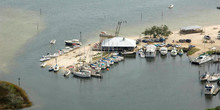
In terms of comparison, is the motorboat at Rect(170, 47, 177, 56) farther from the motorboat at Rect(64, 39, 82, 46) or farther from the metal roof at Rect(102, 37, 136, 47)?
the motorboat at Rect(64, 39, 82, 46)

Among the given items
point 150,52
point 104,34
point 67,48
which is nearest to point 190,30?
point 150,52

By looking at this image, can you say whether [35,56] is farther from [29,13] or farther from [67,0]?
[67,0]

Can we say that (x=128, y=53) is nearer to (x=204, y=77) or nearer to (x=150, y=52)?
(x=150, y=52)

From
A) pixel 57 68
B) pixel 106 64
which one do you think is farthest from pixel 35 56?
pixel 106 64

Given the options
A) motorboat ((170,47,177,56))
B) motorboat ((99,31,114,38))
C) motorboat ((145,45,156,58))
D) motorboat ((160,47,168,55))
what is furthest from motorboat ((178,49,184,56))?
motorboat ((99,31,114,38))

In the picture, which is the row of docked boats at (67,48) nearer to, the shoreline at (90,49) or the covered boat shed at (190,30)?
the shoreline at (90,49)

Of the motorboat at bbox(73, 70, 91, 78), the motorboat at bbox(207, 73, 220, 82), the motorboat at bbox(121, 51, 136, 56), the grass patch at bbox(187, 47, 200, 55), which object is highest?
the grass patch at bbox(187, 47, 200, 55)
